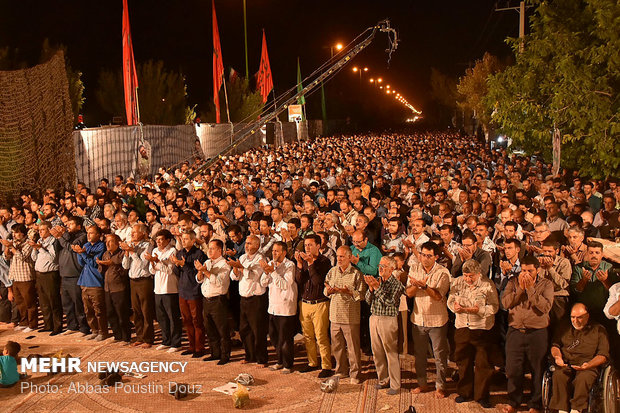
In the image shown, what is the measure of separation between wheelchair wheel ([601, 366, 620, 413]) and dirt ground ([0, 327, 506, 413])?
1.14 metres

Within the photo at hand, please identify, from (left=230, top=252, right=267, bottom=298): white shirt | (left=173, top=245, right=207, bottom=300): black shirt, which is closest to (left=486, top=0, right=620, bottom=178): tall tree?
(left=230, top=252, right=267, bottom=298): white shirt

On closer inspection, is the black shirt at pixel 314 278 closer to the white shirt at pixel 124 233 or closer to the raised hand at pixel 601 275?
the raised hand at pixel 601 275

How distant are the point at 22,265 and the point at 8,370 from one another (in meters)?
2.46

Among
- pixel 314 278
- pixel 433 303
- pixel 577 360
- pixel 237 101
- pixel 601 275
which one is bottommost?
pixel 577 360

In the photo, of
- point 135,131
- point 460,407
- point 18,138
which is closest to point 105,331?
point 460,407

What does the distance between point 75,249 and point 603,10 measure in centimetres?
946

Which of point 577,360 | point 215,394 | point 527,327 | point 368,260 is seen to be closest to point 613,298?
point 577,360

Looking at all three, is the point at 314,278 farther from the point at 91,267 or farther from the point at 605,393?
the point at 91,267

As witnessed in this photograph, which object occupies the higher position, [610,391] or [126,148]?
[126,148]

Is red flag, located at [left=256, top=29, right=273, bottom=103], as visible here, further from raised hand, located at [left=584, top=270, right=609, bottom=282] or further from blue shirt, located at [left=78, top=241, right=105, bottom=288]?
raised hand, located at [left=584, top=270, right=609, bottom=282]

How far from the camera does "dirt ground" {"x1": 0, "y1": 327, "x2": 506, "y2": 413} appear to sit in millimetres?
6582

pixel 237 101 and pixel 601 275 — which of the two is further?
pixel 237 101

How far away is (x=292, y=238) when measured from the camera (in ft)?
29.2

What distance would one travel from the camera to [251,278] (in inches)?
302
